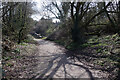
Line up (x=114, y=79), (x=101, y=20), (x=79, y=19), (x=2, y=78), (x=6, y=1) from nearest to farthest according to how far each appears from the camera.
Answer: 1. (x=2, y=78)
2. (x=114, y=79)
3. (x=6, y=1)
4. (x=79, y=19)
5. (x=101, y=20)

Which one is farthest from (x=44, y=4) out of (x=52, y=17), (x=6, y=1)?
(x=6, y=1)

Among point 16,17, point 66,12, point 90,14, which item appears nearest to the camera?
point 16,17

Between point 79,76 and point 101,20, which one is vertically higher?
point 101,20

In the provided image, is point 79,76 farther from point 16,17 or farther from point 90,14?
point 90,14

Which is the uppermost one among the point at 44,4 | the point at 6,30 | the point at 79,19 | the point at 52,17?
the point at 44,4

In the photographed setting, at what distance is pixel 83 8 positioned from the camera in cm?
1457

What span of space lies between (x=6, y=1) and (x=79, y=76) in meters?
7.12

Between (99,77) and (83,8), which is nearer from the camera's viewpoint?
(99,77)

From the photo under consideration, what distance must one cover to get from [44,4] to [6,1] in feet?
38.5

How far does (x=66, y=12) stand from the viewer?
653 inches

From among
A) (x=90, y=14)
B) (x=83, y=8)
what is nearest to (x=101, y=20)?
(x=90, y=14)

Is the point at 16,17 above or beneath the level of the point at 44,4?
beneath

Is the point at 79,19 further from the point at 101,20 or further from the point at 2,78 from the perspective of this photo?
the point at 2,78


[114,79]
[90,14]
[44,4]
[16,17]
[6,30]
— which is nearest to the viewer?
[114,79]
